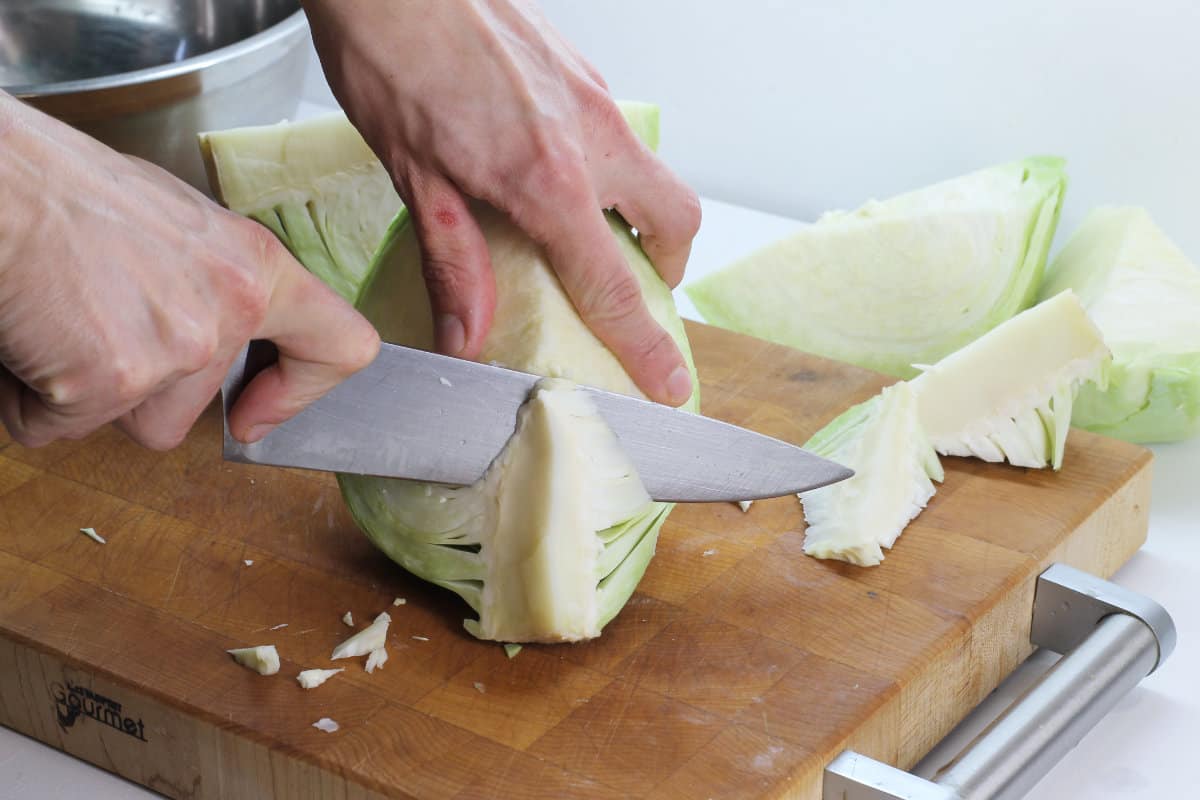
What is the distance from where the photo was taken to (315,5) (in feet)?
4.84

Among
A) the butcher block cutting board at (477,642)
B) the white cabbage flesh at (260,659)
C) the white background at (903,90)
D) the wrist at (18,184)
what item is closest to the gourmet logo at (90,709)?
the butcher block cutting board at (477,642)

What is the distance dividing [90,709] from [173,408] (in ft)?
1.16

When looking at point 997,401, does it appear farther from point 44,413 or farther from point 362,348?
point 44,413

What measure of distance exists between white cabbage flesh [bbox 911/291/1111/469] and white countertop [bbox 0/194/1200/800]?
20 centimetres

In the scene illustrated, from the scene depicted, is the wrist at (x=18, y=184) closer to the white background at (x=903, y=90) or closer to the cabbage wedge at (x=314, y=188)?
the cabbage wedge at (x=314, y=188)

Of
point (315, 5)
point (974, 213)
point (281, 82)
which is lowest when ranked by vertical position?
point (974, 213)

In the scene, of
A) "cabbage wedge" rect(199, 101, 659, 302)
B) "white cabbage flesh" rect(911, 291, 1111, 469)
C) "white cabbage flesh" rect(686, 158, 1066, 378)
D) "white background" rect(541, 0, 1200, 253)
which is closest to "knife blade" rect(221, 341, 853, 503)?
"white cabbage flesh" rect(911, 291, 1111, 469)

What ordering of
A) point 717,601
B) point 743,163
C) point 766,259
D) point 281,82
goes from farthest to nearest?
1. point 743,163
2. point 766,259
3. point 281,82
4. point 717,601

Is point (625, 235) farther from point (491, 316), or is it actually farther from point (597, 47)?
point (597, 47)

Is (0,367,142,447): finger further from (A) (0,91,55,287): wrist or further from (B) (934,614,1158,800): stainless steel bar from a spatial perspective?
(B) (934,614,1158,800): stainless steel bar

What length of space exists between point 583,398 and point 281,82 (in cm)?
83

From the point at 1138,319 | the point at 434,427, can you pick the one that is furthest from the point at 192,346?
the point at 1138,319

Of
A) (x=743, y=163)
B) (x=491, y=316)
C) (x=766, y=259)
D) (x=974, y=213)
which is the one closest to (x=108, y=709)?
(x=491, y=316)

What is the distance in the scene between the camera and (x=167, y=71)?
1744mm
